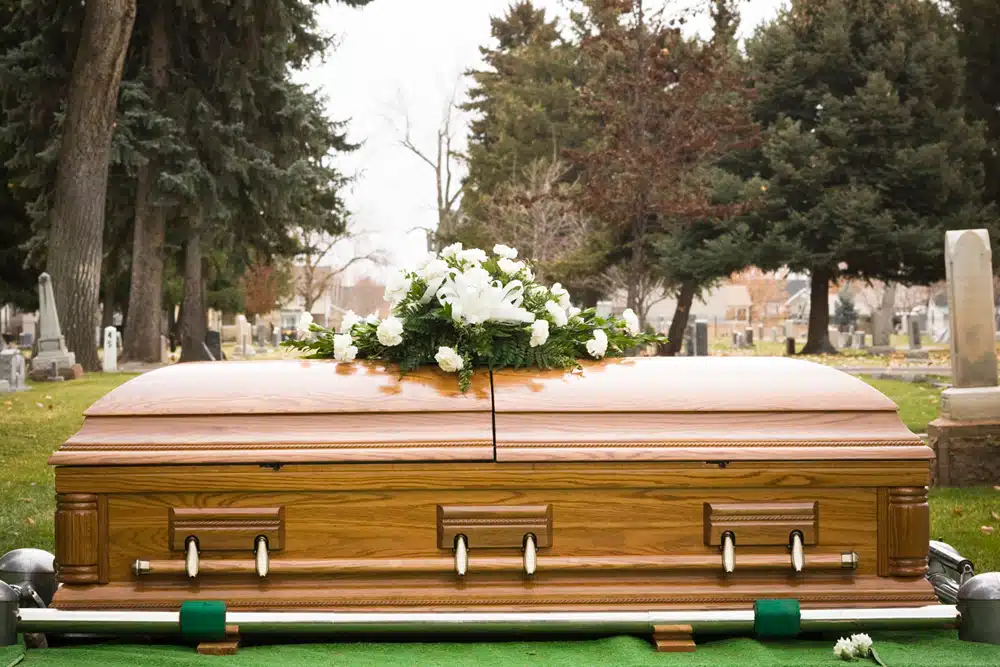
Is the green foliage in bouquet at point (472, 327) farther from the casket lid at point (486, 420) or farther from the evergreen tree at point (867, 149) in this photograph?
the evergreen tree at point (867, 149)

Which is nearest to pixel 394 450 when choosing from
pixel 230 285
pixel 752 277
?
pixel 230 285

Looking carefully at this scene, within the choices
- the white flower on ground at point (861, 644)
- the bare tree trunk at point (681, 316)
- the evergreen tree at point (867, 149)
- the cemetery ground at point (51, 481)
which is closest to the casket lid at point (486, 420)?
the white flower on ground at point (861, 644)

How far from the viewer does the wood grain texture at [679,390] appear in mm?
3342

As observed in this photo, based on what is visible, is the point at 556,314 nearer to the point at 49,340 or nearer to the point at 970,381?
the point at 970,381

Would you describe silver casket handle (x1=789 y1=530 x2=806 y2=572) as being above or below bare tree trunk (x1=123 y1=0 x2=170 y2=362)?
below

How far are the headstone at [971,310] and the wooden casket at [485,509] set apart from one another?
4.92 m

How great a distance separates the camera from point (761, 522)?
3271mm

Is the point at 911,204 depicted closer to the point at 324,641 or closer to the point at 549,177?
the point at 549,177

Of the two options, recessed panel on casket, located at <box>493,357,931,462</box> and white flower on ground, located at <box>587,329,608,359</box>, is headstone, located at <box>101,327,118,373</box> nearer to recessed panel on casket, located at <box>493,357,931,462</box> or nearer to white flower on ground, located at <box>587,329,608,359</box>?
white flower on ground, located at <box>587,329,608,359</box>

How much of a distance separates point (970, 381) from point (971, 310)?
573mm

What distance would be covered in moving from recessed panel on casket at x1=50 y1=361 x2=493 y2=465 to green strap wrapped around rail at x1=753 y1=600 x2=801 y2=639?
1.05 m

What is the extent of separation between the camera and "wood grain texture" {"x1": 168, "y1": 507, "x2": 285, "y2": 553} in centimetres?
324

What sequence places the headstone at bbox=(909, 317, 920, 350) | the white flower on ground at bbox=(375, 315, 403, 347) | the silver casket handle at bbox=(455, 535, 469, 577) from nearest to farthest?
the silver casket handle at bbox=(455, 535, 469, 577) < the white flower on ground at bbox=(375, 315, 403, 347) < the headstone at bbox=(909, 317, 920, 350)

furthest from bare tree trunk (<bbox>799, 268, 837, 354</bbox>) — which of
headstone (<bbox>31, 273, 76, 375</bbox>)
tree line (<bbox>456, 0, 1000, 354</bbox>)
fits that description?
headstone (<bbox>31, 273, 76, 375</bbox>)
